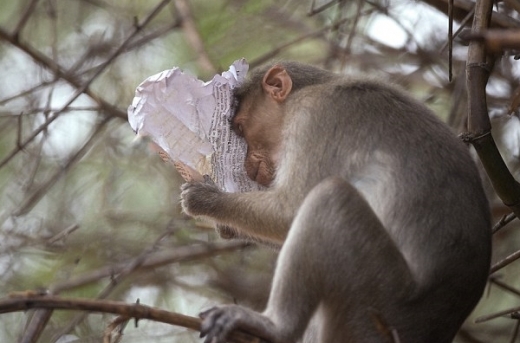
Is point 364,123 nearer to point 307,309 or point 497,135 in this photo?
point 307,309

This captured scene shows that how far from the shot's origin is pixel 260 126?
538 cm

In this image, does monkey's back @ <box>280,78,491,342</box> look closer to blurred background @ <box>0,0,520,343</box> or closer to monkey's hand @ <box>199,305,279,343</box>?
monkey's hand @ <box>199,305,279,343</box>

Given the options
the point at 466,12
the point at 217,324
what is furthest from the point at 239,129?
the point at 217,324

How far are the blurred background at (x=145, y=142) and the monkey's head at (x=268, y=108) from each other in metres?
1.00

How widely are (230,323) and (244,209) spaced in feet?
3.26

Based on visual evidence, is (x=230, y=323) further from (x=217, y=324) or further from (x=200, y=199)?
(x=200, y=199)

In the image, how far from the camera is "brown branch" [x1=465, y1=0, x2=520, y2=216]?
437cm

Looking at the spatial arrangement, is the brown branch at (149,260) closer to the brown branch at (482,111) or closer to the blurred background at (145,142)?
the blurred background at (145,142)

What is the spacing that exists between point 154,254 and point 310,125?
1642mm

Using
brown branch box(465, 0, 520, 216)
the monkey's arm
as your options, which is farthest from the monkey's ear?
brown branch box(465, 0, 520, 216)

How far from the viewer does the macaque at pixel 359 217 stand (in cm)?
412

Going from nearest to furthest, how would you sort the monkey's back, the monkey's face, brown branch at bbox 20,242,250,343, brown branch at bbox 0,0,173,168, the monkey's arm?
1. the monkey's back
2. the monkey's arm
3. brown branch at bbox 0,0,173,168
4. the monkey's face
5. brown branch at bbox 20,242,250,343

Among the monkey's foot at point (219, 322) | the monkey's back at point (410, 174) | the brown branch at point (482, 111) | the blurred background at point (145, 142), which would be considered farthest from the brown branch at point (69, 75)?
the brown branch at point (482, 111)

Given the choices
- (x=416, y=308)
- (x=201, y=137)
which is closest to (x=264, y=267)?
(x=201, y=137)
